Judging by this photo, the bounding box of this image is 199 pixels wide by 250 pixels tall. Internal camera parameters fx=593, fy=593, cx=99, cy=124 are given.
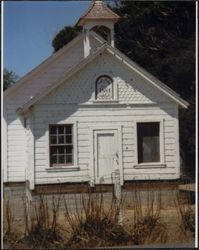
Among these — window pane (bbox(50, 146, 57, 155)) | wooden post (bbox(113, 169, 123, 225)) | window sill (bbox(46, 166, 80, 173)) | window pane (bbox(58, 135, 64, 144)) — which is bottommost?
wooden post (bbox(113, 169, 123, 225))

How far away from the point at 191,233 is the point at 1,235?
2045 mm

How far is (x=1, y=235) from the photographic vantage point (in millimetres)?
5973

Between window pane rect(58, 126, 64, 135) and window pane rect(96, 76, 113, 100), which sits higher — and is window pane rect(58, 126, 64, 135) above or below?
below

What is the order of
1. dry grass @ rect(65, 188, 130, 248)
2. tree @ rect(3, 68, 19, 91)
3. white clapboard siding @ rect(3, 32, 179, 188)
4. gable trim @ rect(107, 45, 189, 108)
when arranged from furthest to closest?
gable trim @ rect(107, 45, 189, 108) → dry grass @ rect(65, 188, 130, 248) → white clapboard siding @ rect(3, 32, 179, 188) → tree @ rect(3, 68, 19, 91)

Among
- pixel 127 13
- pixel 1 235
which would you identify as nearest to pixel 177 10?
pixel 127 13

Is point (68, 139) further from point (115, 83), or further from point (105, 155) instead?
point (115, 83)

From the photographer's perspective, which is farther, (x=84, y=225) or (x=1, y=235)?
(x=84, y=225)

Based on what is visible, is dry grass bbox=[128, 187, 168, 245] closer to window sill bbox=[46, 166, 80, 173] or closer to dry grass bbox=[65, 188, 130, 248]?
dry grass bbox=[65, 188, 130, 248]

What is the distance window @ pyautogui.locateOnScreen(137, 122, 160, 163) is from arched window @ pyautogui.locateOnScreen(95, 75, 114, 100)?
0.47m

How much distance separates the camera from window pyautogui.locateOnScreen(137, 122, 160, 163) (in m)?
6.38

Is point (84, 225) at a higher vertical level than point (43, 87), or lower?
lower

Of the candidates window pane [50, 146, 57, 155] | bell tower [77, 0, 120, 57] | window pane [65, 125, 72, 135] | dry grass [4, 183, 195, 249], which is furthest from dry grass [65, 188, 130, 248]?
bell tower [77, 0, 120, 57]

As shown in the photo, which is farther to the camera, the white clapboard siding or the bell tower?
the bell tower

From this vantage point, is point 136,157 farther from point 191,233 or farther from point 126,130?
point 191,233
